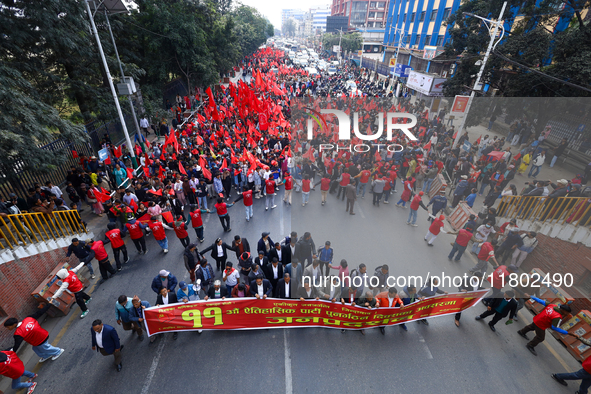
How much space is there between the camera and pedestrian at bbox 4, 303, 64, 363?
4.79 metres

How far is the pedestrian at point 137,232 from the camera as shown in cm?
784

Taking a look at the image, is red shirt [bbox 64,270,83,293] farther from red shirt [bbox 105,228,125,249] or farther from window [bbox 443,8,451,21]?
window [bbox 443,8,451,21]

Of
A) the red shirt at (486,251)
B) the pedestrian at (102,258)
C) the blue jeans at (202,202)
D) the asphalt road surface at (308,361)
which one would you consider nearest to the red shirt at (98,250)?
the pedestrian at (102,258)

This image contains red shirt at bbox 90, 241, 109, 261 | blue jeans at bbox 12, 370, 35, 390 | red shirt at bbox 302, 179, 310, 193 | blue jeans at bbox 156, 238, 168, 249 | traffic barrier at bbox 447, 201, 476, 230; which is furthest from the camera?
red shirt at bbox 302, 179, 310, 193

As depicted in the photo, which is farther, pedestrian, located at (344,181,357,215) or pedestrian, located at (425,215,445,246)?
pedestrian, located at (344,181,357,215)

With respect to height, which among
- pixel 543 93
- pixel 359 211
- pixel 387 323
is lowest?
pixel 359 211

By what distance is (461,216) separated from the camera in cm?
941

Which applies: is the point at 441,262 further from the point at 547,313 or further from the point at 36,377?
the point at 36,377

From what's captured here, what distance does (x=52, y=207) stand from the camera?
7.85 meters

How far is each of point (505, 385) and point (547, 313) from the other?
1.66 metres

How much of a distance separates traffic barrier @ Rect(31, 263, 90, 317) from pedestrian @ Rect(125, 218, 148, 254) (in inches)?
66.1

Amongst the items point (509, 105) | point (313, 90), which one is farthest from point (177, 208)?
point (313, 90)

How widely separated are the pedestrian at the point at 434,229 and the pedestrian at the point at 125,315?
856 centimetres

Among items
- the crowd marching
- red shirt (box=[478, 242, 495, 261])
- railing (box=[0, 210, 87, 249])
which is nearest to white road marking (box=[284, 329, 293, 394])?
the crowd marching
